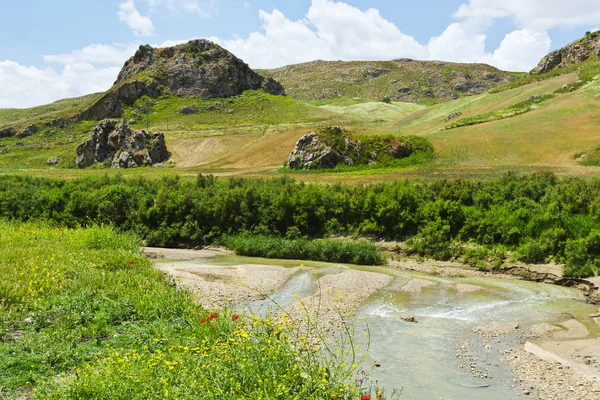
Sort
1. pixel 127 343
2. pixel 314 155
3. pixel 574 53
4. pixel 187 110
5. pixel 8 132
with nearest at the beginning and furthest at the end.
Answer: pixel 127 343
pixel 314 155
pixel 574 53
pixel 8 132
pixel 187 110

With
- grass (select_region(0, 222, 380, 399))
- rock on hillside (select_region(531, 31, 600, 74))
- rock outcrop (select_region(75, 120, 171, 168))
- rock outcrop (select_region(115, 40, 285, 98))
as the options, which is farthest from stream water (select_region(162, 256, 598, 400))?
rock outcrop (select_region(115, 40, 285, 98))

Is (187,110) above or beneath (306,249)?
above

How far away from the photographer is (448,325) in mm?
17641

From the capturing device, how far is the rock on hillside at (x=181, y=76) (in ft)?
457

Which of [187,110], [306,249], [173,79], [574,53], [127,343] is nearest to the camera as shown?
[127,343]

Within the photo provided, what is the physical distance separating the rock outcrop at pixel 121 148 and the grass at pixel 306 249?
5137cm

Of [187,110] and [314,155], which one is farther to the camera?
[187,110]

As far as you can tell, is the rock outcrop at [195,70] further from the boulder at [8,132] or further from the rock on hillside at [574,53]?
the rock on hillside at [574,53]

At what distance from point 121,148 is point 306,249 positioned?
6357cm

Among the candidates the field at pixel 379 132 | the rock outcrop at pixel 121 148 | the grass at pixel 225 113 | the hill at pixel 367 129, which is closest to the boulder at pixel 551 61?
the hill at pixel 367 129

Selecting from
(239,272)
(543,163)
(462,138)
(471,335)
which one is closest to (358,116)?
(462,138)

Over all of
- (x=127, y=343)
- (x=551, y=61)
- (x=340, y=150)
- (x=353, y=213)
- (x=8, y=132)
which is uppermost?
(x=551, y=61)

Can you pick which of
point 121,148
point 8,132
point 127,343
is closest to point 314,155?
point 121,148

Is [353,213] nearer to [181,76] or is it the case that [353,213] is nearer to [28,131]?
[28,131]
